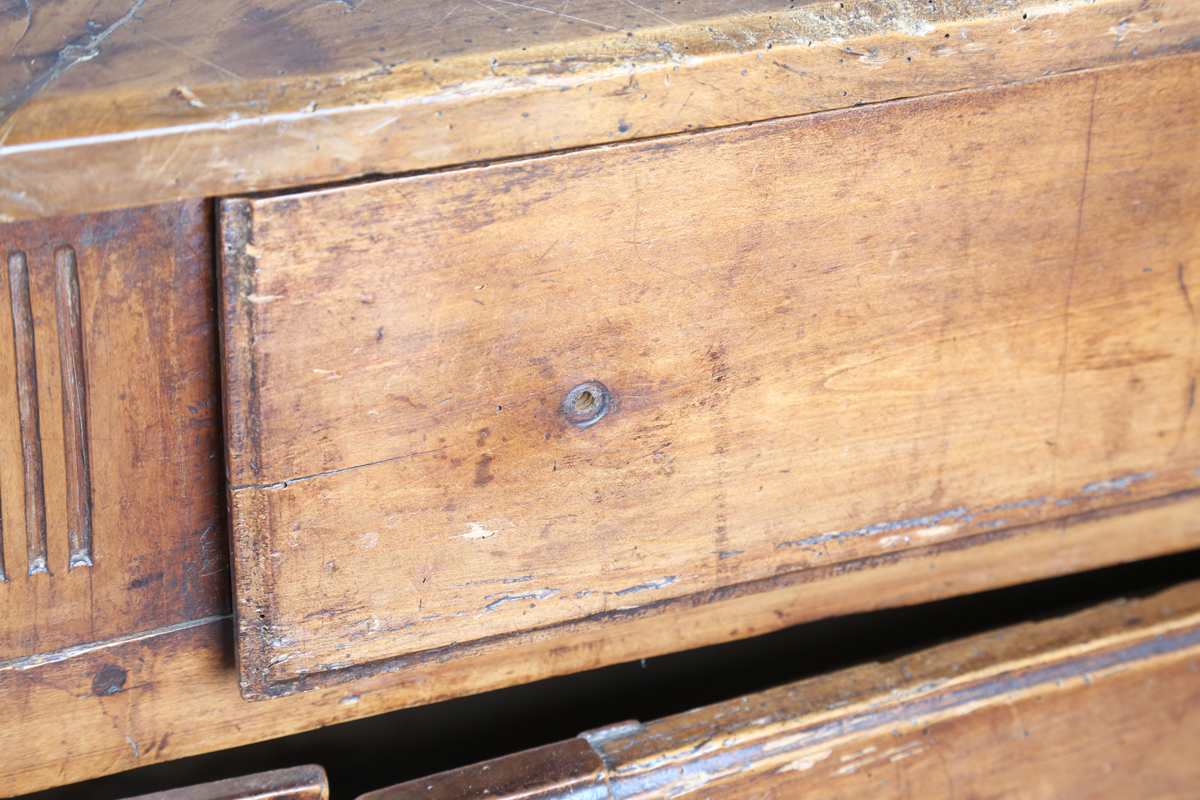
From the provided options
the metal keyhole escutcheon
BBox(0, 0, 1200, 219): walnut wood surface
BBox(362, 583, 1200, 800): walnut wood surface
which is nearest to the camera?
BBox(0, 0, 1200, 219): walnut wood surface

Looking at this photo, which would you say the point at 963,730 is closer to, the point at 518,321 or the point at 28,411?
the point at 518,321

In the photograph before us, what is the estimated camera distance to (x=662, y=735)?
63cm

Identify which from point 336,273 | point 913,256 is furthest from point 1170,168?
point 336,273

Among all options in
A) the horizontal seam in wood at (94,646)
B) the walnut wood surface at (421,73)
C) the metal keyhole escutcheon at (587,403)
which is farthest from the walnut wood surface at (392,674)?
the walnut wood surface at (421,73)

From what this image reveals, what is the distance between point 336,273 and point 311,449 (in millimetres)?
92

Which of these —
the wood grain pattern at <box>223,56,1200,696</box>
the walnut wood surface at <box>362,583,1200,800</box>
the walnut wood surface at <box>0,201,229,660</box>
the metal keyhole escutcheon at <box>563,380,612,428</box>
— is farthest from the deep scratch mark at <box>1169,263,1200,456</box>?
the walnut wood surface at <box>0,201,229,660</box>

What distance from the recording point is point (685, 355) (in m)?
0.52

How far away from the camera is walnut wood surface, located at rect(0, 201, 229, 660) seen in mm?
414

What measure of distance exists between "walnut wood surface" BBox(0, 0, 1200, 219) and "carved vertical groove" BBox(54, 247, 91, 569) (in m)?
0.04

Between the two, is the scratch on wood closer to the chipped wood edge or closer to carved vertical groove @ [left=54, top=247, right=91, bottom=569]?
the chipped wood edge

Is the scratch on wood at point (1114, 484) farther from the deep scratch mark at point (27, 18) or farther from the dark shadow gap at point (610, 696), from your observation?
the deep scratch mark at point (27, 18)

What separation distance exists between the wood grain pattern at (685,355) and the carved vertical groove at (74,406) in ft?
0.23

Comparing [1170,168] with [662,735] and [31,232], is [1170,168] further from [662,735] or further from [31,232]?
[31,232]

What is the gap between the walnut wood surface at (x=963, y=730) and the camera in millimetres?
619
